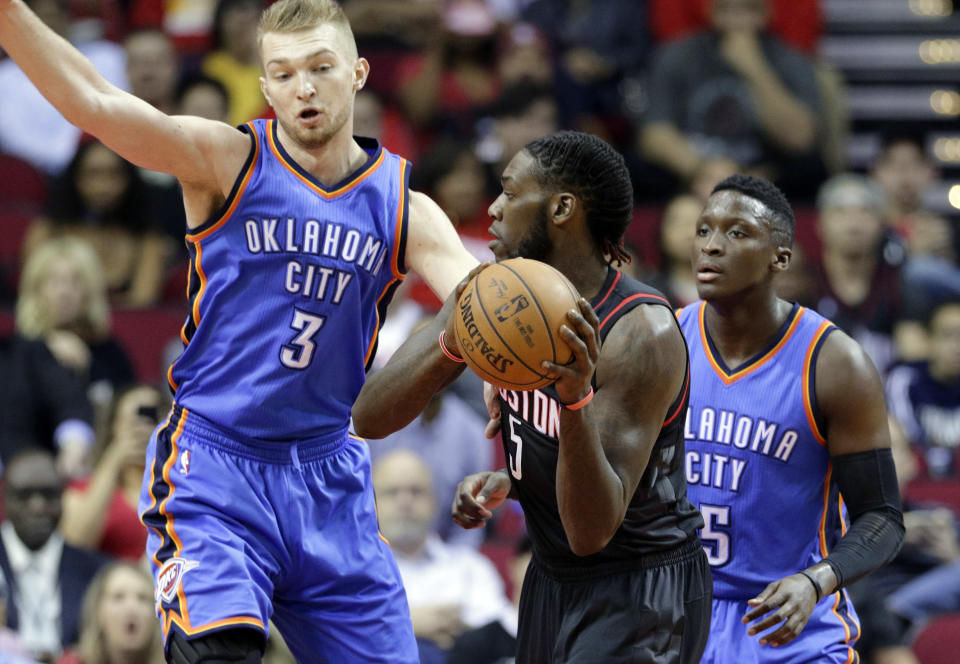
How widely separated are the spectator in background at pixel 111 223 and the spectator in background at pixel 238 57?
116cm

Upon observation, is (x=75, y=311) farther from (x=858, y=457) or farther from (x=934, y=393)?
(x=934, y=393)

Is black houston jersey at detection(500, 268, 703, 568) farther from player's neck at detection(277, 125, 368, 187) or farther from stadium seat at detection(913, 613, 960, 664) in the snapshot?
stadium seat at detection(913, 613, 960, 664)

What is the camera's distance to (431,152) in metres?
8.16

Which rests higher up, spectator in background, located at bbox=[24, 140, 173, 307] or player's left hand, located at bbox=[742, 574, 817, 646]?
spectator in background, located at bbox=[24, 140, 173, 307]

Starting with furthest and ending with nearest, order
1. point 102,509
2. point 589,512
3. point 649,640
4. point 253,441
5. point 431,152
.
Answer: point 431,152
point 102,509
point 253,441
point 649,640
point 589,512

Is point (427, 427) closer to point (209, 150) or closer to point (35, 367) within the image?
point (35, 367)

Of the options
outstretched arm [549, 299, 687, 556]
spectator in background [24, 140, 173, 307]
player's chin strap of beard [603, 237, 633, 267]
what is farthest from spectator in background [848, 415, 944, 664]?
spectator in background [24, 140, 173, 307]

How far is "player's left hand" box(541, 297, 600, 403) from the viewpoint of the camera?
2949mm

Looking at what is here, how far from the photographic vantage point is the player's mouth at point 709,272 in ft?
13.5

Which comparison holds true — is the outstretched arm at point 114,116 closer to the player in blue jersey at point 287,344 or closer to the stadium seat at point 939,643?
the player in blue jersey at point 287,344

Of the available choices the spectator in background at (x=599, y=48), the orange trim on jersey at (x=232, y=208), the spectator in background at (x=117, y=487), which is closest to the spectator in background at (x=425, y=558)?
the spectator in background at (x=117, y=487)


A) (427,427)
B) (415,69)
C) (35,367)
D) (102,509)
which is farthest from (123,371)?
(415,69)

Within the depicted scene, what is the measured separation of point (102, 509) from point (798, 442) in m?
3.48

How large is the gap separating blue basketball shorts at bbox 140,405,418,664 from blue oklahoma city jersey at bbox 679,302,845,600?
977 mm
